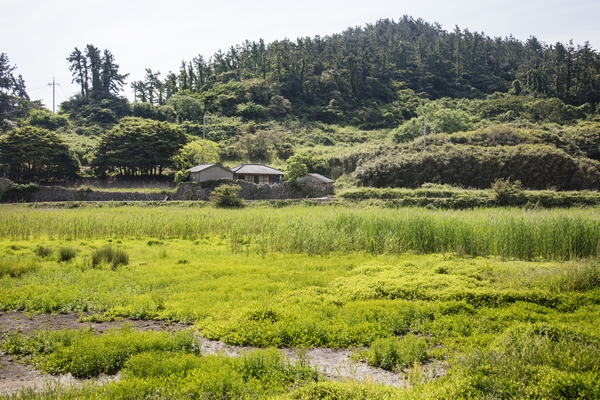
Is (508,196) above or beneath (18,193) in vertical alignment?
beneath

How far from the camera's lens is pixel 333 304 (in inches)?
361

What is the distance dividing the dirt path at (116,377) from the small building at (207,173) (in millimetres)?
34108

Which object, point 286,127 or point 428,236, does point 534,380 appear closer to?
point 428,236

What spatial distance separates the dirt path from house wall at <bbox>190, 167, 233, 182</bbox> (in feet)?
112

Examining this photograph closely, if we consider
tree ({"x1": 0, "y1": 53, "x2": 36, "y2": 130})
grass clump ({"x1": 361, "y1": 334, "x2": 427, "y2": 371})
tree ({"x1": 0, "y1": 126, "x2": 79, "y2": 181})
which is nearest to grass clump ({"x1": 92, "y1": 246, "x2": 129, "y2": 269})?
grass clump ({"x1": 361, "y1": 334, "x2": 427, "y2": 371})

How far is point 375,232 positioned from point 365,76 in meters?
85.9

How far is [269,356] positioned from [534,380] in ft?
11.4

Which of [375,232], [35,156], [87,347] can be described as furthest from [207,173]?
[87,347]

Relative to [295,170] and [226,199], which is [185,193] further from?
[295,170]

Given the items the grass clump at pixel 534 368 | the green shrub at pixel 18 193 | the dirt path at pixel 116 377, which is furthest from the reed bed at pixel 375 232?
the green shrub at pixel 18 193

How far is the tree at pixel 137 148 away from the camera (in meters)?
46.8

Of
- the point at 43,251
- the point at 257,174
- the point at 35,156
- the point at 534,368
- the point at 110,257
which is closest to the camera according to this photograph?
the point at 534,368

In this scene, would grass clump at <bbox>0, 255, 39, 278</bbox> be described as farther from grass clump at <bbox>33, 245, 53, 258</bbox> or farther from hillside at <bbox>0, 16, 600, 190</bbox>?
hillside at <bbox>0, 16, 600, 190</bbox>

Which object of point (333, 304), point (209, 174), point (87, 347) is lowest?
point (333, 304)
